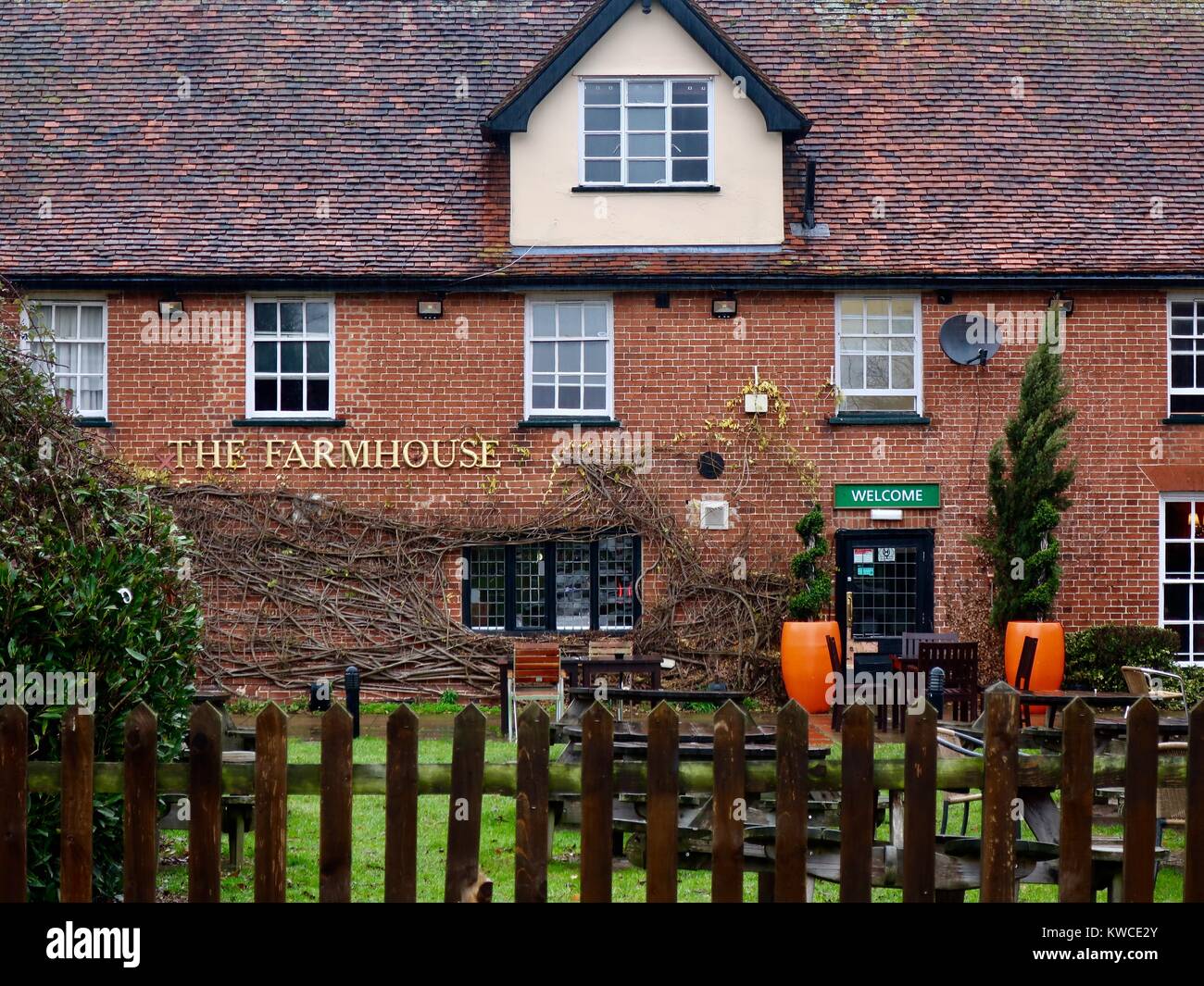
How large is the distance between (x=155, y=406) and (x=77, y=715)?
13.2 meters

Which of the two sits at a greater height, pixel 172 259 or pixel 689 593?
pixel 172 259

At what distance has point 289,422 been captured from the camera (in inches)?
720

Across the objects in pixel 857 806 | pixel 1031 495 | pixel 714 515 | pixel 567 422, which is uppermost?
pixel 567 422

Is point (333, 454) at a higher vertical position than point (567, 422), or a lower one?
lower

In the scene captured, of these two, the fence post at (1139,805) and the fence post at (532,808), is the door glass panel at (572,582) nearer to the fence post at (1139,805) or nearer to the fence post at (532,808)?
the fence post at (532,808)

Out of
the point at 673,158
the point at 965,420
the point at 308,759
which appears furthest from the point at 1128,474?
the point at 308,759

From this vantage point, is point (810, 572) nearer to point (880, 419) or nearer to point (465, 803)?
point (880, 419)

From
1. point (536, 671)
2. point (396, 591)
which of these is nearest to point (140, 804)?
point (536, 671)

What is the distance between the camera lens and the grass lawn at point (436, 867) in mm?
8375

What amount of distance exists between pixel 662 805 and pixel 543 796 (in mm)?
465

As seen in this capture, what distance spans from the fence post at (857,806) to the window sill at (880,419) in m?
12.8

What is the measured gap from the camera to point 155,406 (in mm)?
18328

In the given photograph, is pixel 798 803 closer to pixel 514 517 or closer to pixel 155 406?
pixel 514 517

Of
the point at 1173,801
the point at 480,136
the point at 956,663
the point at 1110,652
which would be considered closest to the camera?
the point at 1173,801
